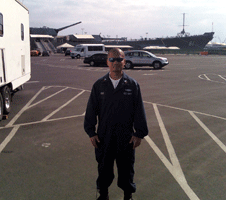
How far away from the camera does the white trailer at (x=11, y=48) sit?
7.05 metres

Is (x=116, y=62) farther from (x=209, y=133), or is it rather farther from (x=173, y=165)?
(x=209, y=133)

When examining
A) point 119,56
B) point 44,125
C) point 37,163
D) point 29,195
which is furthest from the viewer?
point 44,125

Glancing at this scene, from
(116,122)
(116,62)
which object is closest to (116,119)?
(116,122)

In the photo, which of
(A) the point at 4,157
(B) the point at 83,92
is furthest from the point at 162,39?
(A) the point at 4,157

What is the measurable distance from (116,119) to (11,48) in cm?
622

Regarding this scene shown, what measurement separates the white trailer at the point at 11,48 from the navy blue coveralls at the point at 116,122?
496 cm

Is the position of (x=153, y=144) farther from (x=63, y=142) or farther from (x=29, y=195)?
(x=29, y=195)

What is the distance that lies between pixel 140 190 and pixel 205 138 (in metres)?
2.93

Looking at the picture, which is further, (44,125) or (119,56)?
(44,125)

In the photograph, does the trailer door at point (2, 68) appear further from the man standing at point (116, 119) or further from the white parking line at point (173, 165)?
the man standing at point (116, 119)

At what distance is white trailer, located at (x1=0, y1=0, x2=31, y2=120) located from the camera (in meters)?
7.05

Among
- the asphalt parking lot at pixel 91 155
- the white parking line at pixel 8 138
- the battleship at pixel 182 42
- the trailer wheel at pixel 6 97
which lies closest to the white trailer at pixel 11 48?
the trailer wheel at pixel 6 97

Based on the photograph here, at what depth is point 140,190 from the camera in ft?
12.1

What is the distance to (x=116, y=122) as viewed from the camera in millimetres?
2975
